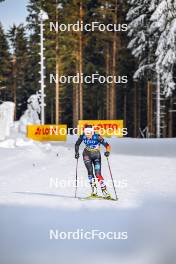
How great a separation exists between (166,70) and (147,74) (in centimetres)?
230

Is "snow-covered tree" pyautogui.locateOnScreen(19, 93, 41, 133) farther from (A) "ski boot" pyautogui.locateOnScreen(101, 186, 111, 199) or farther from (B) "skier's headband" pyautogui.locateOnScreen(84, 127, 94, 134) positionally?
(B) "skier's headband" pyautogui.locateOnScreen(84, 127, 94, 134)

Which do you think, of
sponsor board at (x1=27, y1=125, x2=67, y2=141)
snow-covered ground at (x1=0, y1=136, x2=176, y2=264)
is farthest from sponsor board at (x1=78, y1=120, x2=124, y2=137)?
snow-covered ground at (x1=0, y1=136, x2=176, y2=264)

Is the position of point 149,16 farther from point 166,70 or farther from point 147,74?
point 147,74

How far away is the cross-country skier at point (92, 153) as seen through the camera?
632 centimetres

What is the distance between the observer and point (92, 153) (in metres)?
6.59

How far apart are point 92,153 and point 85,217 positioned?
1.14m

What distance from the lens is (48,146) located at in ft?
48.7

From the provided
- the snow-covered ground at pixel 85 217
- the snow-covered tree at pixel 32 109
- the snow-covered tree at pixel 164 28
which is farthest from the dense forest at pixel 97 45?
the snow-covered ground at pixel 85 217

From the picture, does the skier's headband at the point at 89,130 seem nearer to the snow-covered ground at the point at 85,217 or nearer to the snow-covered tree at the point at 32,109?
the snow-covered ground at the point at 85,217

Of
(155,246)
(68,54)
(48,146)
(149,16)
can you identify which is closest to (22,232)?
(155,246)

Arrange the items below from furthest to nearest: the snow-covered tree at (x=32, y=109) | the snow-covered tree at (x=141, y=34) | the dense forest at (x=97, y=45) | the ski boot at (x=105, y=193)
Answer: the snow-covered tree at (x=32, y=109), the snow-covered tree at (x=141, y=34), the dense forest at (x=97, y=45), the ski boot at (x=105, y=193)

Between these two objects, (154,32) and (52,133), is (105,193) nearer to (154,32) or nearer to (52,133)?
(52,133)

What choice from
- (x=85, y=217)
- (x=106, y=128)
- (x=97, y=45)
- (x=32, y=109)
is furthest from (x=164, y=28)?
(x=32, y=109)

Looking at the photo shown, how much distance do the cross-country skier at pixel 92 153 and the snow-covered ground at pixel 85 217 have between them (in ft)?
0.36
